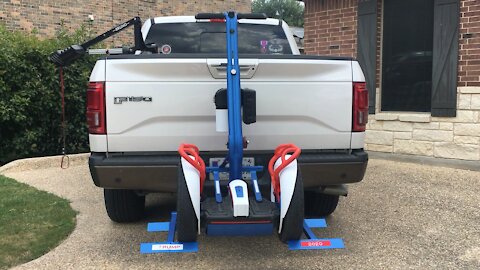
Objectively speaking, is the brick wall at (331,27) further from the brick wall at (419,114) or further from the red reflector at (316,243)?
the red reflector at (316,243)

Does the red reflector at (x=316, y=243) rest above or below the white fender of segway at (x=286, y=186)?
below

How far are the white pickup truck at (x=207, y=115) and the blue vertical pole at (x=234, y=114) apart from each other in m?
0.16

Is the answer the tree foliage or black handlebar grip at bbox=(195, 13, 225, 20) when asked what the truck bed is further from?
the tree foliage

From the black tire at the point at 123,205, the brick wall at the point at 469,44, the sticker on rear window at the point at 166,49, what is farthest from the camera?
the brick wall at the point at 469,44

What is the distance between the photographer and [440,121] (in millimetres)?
7539

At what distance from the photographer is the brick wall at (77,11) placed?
13.3 m

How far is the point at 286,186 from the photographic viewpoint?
298 cm

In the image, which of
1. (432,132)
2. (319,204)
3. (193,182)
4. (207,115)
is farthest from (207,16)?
(432,132)

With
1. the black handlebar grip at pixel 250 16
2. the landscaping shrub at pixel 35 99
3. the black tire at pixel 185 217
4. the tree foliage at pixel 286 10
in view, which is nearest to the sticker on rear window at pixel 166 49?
the black handlebar grip at pixel 250 16

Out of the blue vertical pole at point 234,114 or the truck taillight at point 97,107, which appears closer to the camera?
the blue vertical pole at point 234,114

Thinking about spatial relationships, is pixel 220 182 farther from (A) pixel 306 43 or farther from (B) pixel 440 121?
(A) pixel 306 43

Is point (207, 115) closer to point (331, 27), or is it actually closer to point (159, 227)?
point (159, 227)

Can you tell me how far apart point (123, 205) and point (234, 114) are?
5.64 feet

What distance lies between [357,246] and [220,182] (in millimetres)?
1406
